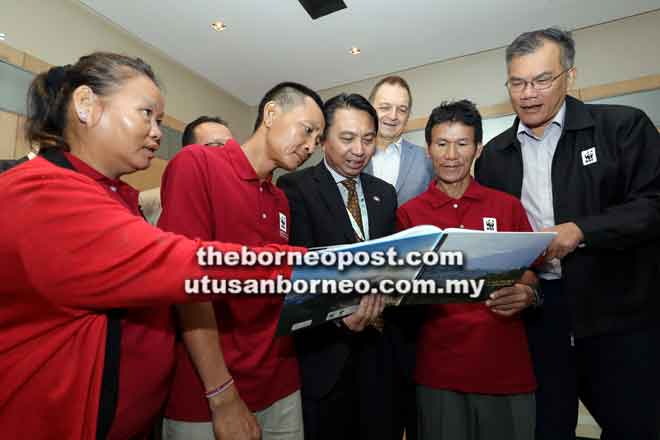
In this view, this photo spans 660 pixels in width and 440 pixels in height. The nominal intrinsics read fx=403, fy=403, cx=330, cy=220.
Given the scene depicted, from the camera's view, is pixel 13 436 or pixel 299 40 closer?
pixel 13 436

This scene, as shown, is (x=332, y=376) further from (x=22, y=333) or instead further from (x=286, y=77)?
(x=286, y=77)

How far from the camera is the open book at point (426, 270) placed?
853mm

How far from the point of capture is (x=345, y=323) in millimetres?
1206

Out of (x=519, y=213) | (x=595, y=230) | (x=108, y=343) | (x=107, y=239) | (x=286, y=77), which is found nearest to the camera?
(x=107, y=239)

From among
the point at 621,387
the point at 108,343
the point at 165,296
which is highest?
the point at 165,296

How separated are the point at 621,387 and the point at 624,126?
93cm

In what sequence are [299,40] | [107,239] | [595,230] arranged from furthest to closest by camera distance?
[299,40] < [595,230] < [107,239]

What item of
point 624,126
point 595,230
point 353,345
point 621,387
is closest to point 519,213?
point 595,230

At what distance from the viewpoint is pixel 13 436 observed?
0.73 m

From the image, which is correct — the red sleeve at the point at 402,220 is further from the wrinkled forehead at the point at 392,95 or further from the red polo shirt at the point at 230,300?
the wrinkled forehead at the point at 392,95

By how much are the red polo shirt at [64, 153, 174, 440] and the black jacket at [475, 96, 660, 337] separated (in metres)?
1.30

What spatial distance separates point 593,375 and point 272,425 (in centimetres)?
113

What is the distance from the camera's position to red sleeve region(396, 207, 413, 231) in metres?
1.63

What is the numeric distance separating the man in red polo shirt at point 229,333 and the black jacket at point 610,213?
1.03m
